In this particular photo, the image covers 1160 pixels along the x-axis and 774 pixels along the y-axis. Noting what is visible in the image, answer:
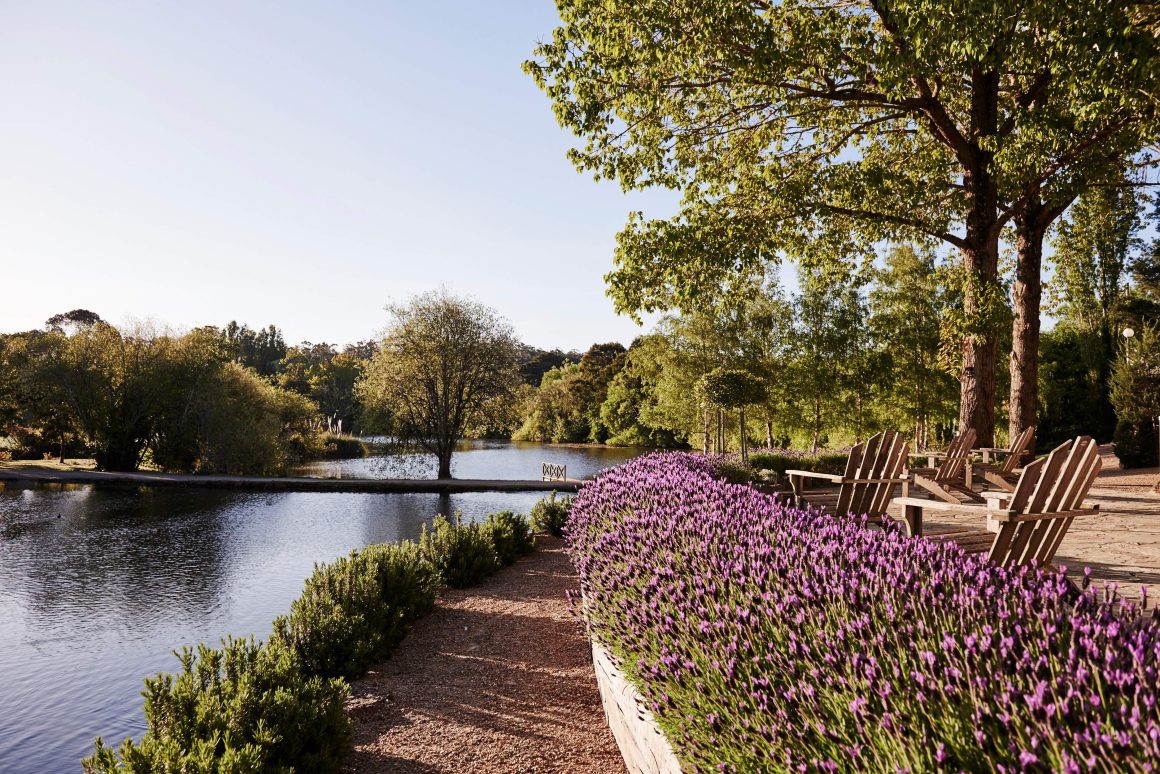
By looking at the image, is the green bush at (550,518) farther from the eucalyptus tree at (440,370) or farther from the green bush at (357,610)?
the eucalyptus tree at (440,370)

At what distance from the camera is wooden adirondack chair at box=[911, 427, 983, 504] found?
6.69m

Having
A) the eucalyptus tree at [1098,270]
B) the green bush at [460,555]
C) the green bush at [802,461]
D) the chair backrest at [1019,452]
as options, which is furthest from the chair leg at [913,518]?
the green bush at [802,461]

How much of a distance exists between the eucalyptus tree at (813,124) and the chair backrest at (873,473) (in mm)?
4293

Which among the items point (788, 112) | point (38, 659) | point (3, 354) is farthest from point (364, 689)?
point (3, 354)

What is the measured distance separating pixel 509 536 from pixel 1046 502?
6664 mm

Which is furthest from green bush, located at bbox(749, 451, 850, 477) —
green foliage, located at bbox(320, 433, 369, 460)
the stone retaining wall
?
green foliage, located at bbox(320, 433, 369, 460)

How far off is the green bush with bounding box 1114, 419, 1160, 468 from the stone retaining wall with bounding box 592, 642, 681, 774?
16.8m

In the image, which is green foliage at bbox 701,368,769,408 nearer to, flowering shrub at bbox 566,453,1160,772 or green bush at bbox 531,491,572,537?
green bush at bbox 531,491,572,537

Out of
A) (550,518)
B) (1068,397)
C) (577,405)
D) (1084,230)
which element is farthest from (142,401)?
(577,405)

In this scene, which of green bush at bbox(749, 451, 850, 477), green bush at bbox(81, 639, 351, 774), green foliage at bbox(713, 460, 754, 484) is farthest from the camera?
green bush at bbox(749, 451, 850, 477)

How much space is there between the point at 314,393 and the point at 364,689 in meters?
62.3

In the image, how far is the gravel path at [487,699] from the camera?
3.70 metres

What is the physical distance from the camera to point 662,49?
9070mm

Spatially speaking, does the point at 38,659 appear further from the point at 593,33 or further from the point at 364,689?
the point at 593,33
